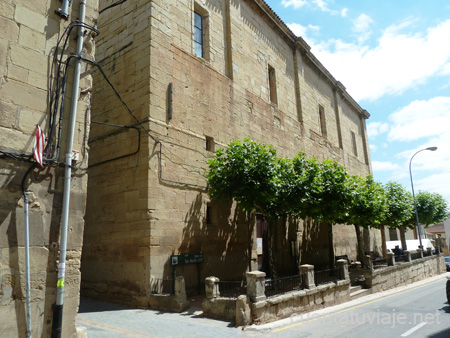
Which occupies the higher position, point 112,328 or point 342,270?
point 342,270

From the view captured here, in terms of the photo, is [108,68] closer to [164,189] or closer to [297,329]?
[164,189]

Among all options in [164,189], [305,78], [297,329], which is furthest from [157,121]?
[305,78]

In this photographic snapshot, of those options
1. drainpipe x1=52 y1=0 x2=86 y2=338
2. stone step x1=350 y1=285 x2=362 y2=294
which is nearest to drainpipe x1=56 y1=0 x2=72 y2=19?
drainpipe x1=52 y1=0 x2=86 y2=338

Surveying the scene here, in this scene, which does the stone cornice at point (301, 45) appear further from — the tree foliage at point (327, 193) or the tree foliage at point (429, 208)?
the tree foliage at point (429, 208)

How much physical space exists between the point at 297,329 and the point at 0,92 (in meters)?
7.83

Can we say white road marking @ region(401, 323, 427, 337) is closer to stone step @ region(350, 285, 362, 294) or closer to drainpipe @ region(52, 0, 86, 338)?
stone step @ region(350, 285, 362, 294)

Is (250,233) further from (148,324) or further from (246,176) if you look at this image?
(148,324)

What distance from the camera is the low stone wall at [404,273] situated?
15.3 m

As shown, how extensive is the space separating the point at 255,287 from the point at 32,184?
5613 mm

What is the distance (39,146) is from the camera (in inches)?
210

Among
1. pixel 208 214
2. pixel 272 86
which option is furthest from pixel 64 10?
pixel 272 86

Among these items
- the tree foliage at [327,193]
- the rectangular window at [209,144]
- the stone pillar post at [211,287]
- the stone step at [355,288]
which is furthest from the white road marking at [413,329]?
the rectangular window at [209,144]

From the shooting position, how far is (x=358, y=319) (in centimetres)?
920

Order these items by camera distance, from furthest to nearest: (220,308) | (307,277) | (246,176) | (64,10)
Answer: (246,176) < (307,277) < (220,308) < (64,10)
